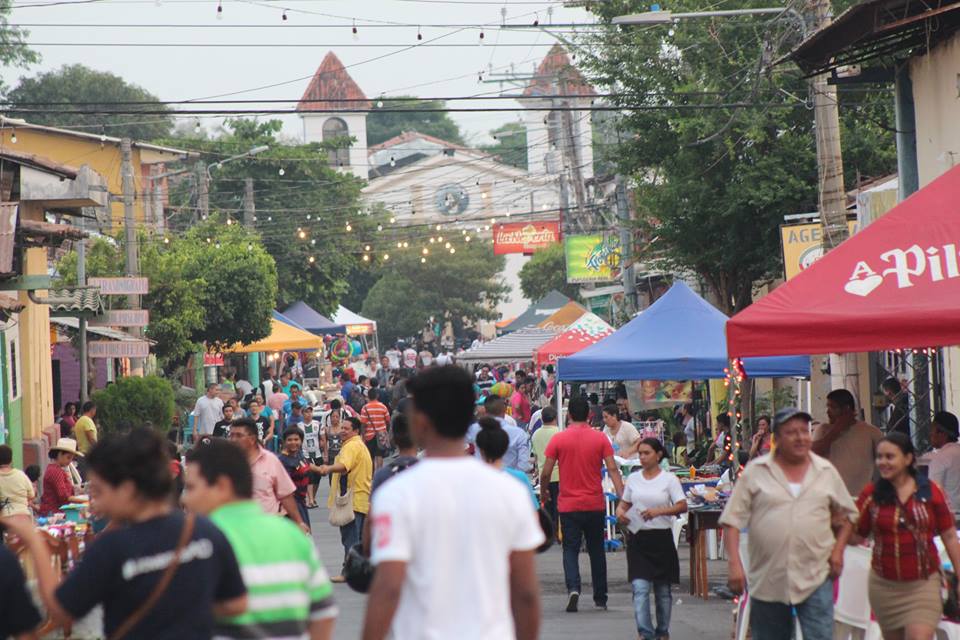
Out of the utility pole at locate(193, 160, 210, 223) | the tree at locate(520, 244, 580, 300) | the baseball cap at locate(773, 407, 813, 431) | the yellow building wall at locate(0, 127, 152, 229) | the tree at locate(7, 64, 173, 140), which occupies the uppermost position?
the tree at locate(7, 64, 173, 140)

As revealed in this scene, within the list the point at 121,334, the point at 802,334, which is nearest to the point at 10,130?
the point at 121,334

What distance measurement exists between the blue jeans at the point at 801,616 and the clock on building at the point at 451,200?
321 ft

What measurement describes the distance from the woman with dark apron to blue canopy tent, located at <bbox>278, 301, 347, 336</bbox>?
136 ft

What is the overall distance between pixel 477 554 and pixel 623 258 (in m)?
26.5

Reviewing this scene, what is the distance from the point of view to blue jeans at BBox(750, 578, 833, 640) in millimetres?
7883

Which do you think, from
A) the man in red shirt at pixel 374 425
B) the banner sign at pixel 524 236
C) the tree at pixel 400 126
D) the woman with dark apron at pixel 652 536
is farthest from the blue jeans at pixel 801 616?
the tree at pixel 400 126

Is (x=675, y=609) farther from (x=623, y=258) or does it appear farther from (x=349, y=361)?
(x=349, y=361)

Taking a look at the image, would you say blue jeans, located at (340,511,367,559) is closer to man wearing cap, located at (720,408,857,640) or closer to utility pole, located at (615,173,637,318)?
man wearing cap, located at (720,408,857,640)

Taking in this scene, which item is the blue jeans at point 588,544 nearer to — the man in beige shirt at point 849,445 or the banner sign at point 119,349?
the man in beige shirt at point 849,445

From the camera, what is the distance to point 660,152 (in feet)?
82.3

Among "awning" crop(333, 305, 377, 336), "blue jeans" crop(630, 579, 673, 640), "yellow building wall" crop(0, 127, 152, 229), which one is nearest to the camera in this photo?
"blue jeans" crop(630, 579, 673, 640)

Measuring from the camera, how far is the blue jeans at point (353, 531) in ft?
46.2

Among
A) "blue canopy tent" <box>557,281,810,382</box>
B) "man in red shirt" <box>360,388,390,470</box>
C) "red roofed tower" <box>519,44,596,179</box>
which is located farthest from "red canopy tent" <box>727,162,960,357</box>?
"red roofed tower" <box>519,44,596,179</box>

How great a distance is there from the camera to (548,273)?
7488cm
